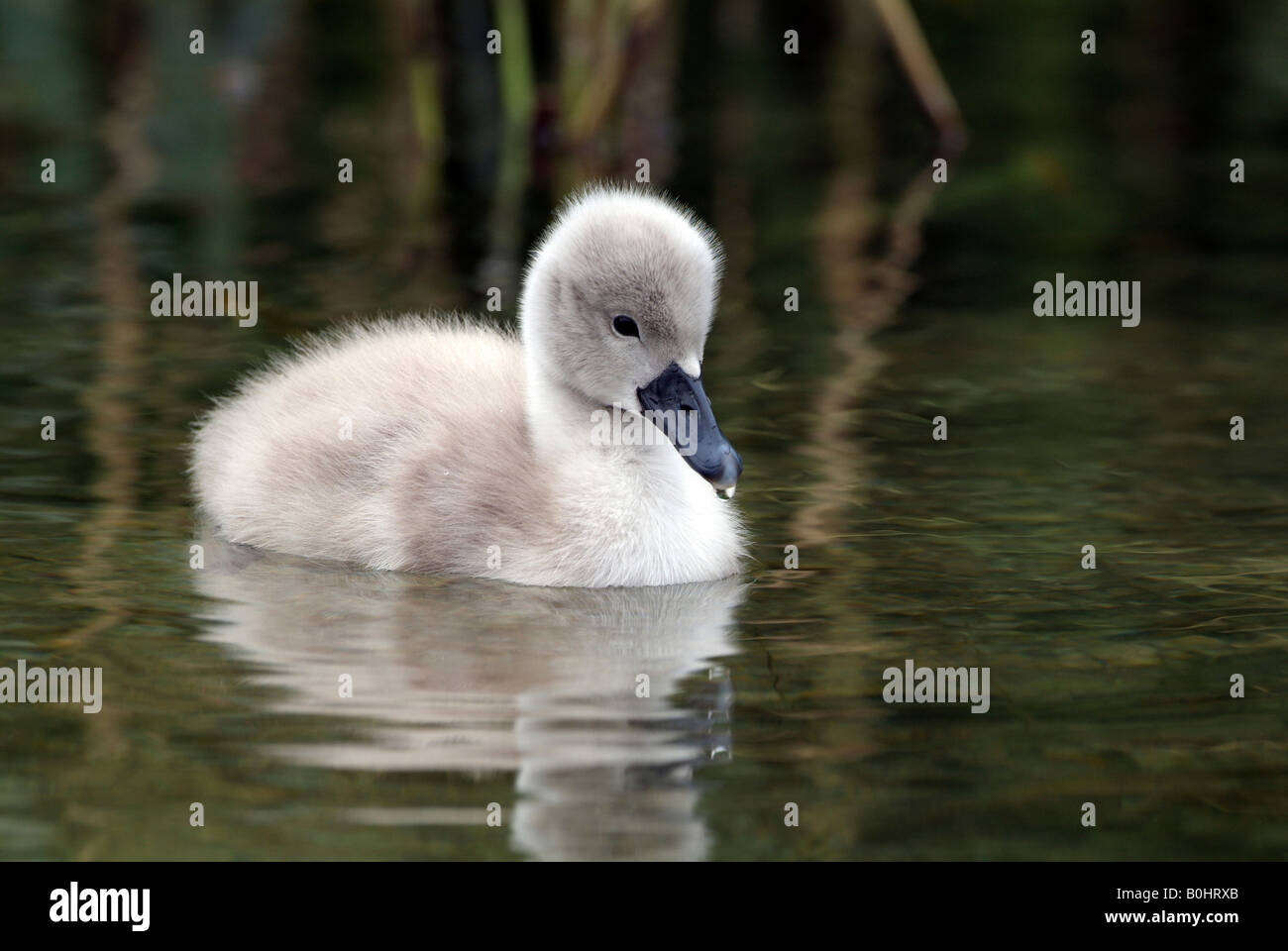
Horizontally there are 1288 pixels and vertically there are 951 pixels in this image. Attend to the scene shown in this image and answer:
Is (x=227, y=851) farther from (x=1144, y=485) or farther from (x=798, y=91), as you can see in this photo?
(x=798, y=91)

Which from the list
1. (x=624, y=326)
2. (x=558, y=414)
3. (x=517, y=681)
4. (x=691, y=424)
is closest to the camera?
(x=517, y=681)

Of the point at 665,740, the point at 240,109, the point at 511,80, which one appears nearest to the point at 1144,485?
the point at 665,740

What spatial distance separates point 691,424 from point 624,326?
0.34m

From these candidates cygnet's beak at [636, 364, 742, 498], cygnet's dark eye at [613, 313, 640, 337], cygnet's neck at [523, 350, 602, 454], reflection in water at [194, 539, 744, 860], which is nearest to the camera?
reflection in water at [194, 539, 744, 860]

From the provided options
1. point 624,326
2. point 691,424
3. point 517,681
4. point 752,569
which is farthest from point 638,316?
point 517,681

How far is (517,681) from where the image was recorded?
5480 mm

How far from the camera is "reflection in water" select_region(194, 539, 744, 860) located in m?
4.63

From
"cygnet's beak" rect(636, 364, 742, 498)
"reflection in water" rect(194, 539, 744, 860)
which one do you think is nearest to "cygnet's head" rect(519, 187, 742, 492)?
"cygnet's beak" rect(636, 364, 742, 498)

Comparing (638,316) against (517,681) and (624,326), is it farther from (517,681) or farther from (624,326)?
(517,681)

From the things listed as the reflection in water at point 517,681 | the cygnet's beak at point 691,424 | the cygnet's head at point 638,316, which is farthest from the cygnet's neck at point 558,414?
the reflection in water at point 517,681

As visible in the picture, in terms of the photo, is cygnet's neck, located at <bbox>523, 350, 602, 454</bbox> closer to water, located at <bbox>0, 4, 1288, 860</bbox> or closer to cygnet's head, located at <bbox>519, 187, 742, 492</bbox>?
cygnet's head, located at <bbox>519, 187, 742, 492</bbox>

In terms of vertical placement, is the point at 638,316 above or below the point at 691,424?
above

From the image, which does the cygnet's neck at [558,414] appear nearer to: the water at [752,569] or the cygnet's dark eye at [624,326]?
the cygnet's dark eye at [624,326]

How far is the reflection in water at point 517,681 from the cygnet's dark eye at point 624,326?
0.70m
